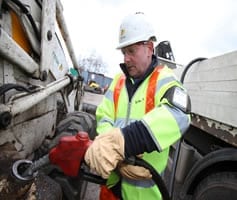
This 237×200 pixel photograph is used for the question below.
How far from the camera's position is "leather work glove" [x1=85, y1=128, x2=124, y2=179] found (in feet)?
4.68

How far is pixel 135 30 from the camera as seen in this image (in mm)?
1935

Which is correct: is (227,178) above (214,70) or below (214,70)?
below

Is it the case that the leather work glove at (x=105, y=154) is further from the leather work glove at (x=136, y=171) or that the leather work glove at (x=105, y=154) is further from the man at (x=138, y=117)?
the leather work glove at (x=136, y=171)

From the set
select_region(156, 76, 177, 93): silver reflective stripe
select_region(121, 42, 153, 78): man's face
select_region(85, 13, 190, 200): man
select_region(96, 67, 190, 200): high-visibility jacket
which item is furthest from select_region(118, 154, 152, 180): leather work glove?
select_region(121, 42, 153, 78): man's face

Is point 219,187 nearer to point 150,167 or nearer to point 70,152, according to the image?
point 150,167

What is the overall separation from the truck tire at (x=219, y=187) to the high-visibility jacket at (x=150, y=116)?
0.55 meters

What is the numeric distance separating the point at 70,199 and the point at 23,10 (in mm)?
1390

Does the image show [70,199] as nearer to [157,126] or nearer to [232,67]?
[157,126]

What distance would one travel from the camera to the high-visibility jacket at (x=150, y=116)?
5.17ft

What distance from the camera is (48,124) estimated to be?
123 inches

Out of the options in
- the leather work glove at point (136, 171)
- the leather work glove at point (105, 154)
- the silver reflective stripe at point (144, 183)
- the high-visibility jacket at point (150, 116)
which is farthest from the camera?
the silver reflective stripe at point (144, 183)

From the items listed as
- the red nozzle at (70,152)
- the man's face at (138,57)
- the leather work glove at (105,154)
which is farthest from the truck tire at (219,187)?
the red nozzle at (70,152)

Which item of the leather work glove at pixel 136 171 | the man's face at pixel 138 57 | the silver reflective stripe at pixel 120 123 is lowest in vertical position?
the leather work glove at pixel 136 171

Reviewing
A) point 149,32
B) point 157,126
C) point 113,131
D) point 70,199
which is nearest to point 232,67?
point 149,32
